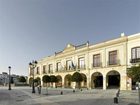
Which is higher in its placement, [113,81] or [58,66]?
[58,66]

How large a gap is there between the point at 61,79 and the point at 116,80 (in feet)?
56.1

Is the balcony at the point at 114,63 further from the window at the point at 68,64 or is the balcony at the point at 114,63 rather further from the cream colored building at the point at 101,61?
the window at the point at 68,64

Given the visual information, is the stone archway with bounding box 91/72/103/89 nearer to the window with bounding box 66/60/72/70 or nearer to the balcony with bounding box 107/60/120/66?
the balcony with bounding box 107/60/120/66

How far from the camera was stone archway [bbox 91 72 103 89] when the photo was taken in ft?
153

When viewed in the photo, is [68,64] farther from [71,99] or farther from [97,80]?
[71,99]

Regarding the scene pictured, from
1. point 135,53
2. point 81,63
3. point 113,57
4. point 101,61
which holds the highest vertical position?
point 135,53

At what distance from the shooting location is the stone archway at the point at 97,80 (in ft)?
153

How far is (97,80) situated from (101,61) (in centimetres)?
570

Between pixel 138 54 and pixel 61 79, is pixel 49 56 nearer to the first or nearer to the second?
pixel 61 79

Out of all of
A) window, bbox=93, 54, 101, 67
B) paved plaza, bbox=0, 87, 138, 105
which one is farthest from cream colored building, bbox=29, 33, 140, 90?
paved plaza, bbox=0, 87, 138, 105

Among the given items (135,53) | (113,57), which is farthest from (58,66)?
(135,53)

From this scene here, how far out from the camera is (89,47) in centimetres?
4731

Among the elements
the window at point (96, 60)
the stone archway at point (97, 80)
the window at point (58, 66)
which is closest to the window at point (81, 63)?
the stone archway at point (97, 80)

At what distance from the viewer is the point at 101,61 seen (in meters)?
43.9
